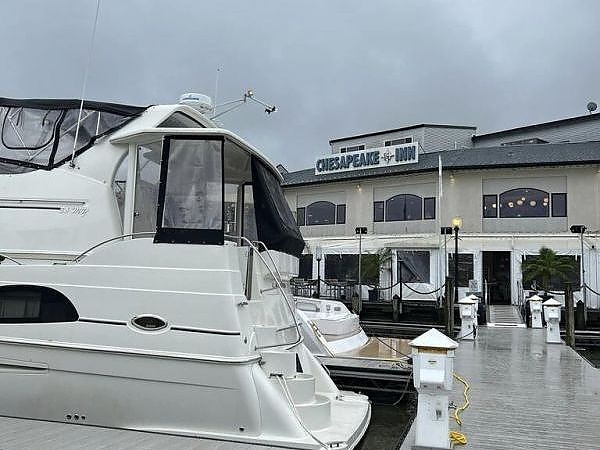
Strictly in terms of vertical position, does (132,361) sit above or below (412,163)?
below

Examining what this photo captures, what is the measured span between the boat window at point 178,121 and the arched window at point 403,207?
21045 mm

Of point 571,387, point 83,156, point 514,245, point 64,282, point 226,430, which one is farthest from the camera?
point 514,245

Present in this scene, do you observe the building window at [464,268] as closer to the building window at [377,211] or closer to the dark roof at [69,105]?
the building window at [377,211]

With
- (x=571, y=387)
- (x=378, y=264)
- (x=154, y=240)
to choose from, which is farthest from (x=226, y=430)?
(x=378, y=264)

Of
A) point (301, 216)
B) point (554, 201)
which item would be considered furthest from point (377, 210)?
point (554, 201)

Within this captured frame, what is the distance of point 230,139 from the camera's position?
5.80 meters

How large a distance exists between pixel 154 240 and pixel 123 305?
67cm

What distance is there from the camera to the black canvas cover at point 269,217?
252 inches

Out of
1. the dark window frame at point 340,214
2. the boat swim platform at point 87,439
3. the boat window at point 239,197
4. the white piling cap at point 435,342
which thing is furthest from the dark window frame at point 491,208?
the boat swim platform at point 87,439

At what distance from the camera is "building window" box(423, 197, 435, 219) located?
26.5 m

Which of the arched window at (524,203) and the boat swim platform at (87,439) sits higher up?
the arched window at (524,203)

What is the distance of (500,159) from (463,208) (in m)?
2.77

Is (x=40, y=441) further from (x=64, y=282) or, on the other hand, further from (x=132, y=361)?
(x=64, y=282)

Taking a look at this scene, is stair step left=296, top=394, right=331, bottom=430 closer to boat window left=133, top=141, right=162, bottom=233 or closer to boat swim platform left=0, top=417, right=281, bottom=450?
boat swim platform left=0, top=417, right=281, bottom=450
